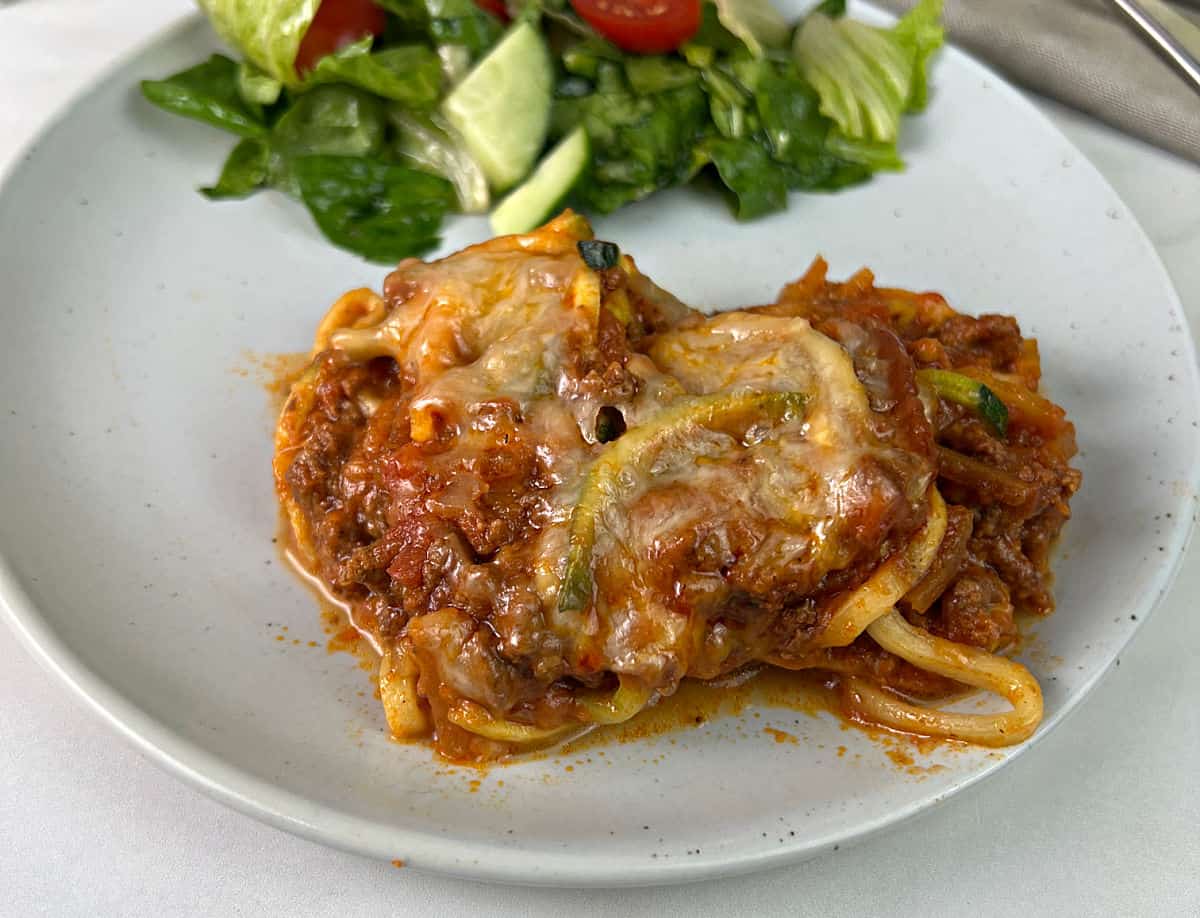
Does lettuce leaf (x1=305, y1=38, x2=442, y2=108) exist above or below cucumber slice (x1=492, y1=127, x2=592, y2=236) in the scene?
above

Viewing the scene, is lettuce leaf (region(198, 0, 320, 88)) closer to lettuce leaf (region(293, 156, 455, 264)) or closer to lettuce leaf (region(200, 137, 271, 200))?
lettuce leaf (region(200, 137, 271, 200))

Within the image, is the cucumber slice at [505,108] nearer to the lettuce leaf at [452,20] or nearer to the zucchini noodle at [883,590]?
the lettuce leaf at [452,20]

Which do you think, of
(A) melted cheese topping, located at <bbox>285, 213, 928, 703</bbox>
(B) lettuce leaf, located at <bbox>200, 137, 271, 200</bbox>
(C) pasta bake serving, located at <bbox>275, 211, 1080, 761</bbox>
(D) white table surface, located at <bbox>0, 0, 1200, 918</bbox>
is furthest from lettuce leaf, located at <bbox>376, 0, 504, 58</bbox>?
(D) white table surface, located at <bbox>0, 0, 1200, 918</bbox>

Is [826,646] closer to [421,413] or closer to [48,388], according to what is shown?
[421,413]

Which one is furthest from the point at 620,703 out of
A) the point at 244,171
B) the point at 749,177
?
the point at 244,171

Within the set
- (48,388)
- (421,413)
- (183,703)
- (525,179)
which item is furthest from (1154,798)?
(48,388)

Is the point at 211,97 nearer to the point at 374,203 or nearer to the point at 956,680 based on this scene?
the point at 374,203
